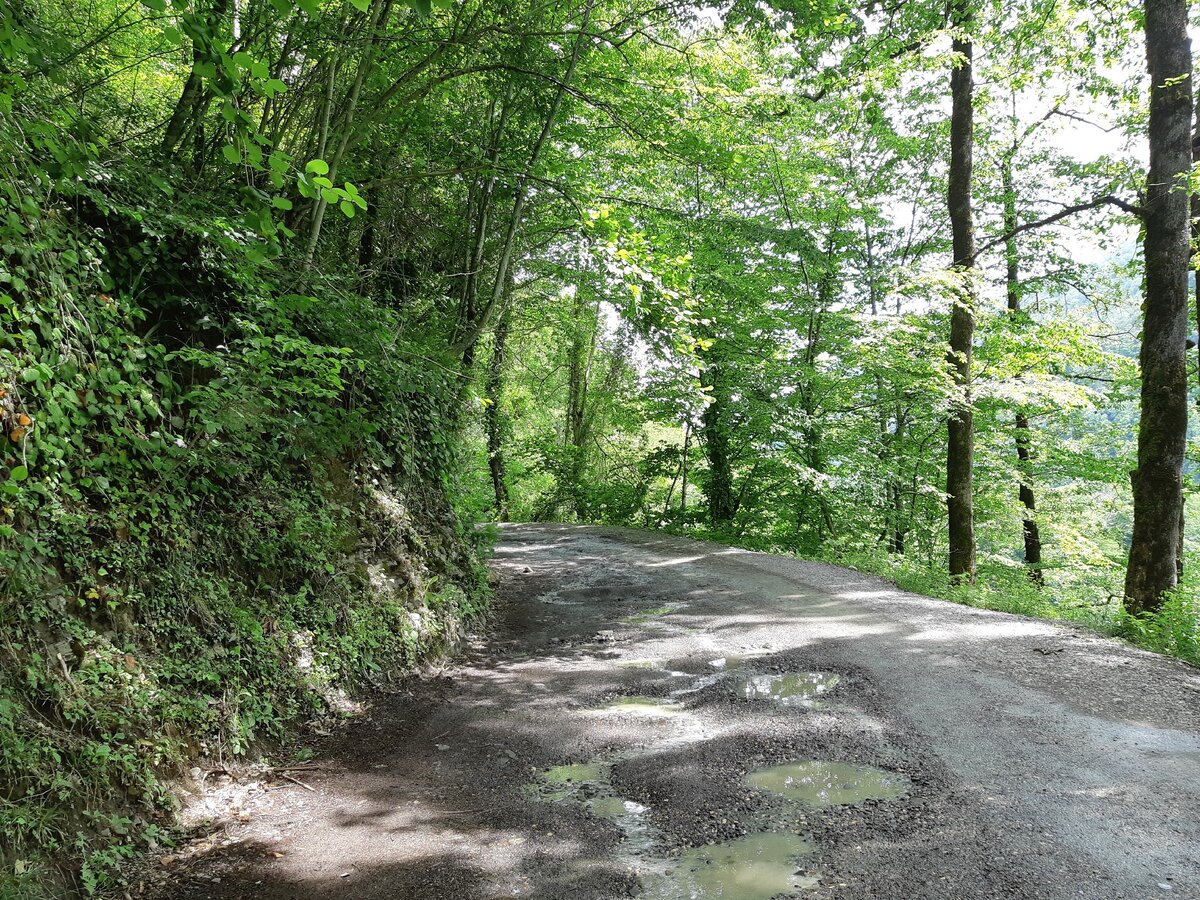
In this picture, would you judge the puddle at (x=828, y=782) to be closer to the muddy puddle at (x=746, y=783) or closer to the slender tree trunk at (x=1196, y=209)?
the muddy puddle at (x=746, y=783)

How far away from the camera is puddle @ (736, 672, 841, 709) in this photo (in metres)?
5.22

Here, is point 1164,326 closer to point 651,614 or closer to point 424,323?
point 651,614

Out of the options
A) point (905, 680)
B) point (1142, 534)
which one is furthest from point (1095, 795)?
point (1142, 534)

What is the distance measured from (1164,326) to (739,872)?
8.06m

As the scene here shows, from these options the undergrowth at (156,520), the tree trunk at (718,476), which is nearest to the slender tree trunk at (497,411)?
the undergrowth at (156,520)

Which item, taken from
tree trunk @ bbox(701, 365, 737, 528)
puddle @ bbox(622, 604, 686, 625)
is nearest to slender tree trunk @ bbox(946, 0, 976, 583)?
puddle @ bbox(622, 604, 686, 625)

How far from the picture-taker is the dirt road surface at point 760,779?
123 inches

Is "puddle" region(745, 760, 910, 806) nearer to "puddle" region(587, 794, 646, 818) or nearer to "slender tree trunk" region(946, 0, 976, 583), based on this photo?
"puddle" region(587, 794, 646, 818)

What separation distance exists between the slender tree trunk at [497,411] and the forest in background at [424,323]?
0.21m

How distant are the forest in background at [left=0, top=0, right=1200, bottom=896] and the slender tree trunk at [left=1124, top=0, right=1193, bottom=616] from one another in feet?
0.13

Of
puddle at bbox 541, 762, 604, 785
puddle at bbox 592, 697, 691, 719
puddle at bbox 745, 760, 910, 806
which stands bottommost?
puddle at bbox 541, 762, 604, 785

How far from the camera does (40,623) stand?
344cm

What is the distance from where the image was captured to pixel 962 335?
457 inches

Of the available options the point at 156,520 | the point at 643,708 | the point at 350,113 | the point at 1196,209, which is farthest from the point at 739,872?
the point at 1196,209
